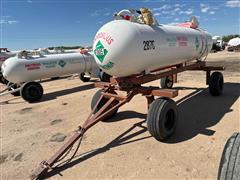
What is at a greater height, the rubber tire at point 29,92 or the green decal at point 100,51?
the green decal at point 100,51

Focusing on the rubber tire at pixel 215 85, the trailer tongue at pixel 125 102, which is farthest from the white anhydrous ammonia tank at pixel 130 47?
the rubber tire at pixel 215 85

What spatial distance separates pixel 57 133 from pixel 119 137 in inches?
60.1

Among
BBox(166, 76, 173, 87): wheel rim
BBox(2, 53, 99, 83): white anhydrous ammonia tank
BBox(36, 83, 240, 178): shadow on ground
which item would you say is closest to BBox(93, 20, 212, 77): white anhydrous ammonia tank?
BBox(36, 83, 240, 178): shadow on ground

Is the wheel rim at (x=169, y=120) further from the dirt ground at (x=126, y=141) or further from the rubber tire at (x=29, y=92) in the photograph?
the rubber tire at (x=29, y=92)

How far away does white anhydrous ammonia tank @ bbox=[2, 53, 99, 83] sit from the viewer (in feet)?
30.4

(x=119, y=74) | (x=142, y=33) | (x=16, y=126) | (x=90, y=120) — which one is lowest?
(x=16, y=126)

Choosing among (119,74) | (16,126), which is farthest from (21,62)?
(119,74)

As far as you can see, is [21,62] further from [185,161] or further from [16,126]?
[185,161]

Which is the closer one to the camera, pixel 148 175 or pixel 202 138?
pixel 148 175

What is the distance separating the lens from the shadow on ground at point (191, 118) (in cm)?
449

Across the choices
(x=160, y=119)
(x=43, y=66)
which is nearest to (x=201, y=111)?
(x=160, y=119)

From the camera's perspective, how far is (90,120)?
472 centimetres

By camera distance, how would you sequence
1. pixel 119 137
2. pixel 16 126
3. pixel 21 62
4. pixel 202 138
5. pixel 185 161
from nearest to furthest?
1. pixel 185 161
2. pixel 202 138
3. pixel 119 137
4. pixel 16 126
5. pixel 21 62

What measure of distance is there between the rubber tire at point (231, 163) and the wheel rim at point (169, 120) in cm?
217
